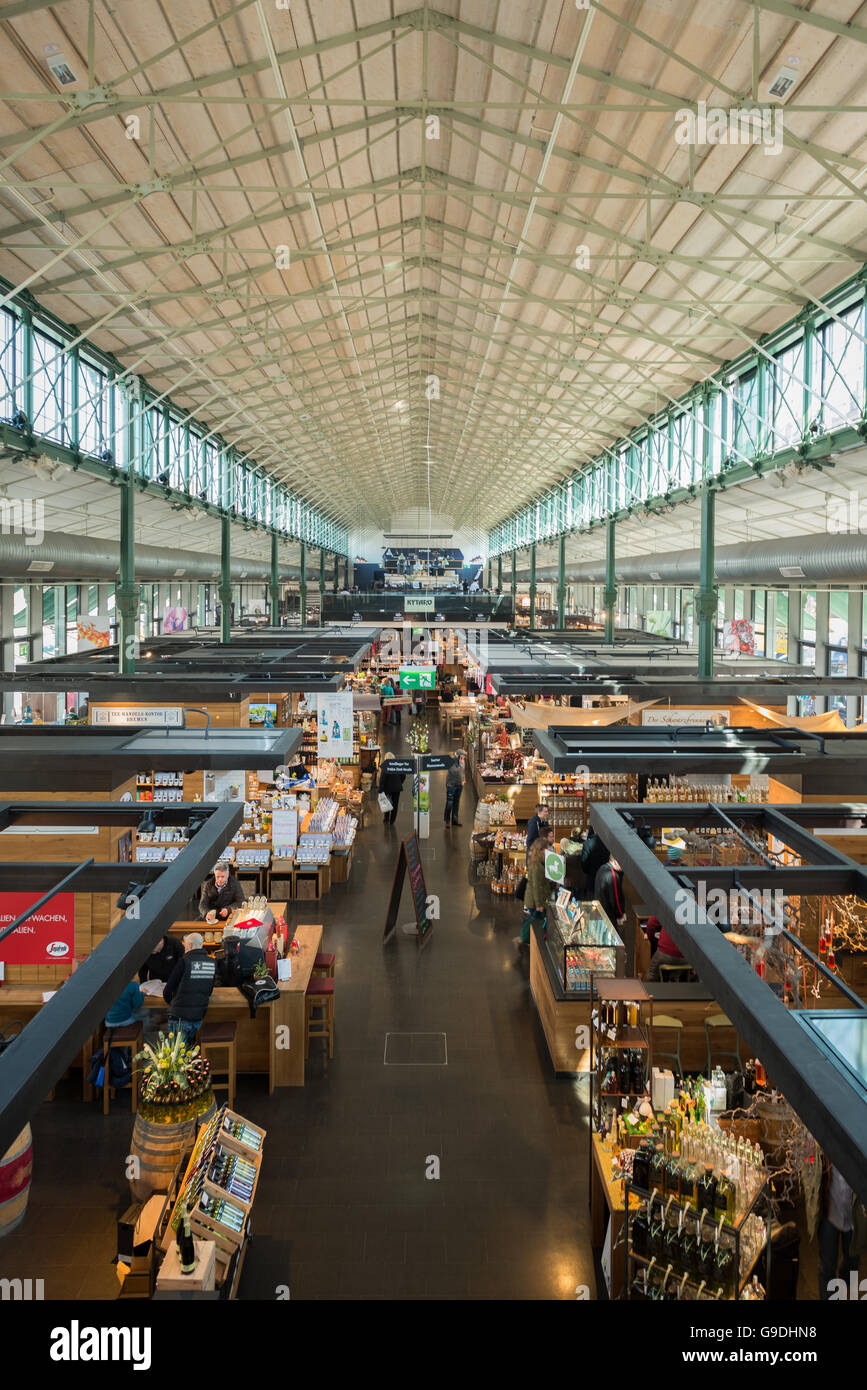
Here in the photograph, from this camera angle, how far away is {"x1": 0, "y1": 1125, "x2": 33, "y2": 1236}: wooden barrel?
5770mm

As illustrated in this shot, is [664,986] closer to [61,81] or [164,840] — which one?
[164,840]

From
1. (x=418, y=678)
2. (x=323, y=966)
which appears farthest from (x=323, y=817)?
(x=418, y=678)

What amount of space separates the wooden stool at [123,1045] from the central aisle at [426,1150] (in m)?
0.91

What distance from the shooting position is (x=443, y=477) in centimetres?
4528

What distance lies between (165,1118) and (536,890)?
220 inches

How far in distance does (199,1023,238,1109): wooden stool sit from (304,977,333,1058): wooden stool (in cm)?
86

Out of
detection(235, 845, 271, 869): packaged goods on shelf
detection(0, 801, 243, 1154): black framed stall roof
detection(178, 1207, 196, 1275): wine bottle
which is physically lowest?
detection(178, 1207, 196, 1275): wine bottle

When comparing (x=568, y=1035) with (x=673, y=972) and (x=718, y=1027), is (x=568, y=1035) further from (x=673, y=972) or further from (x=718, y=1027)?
(x=718, y=1027)

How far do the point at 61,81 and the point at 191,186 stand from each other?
4.27ft

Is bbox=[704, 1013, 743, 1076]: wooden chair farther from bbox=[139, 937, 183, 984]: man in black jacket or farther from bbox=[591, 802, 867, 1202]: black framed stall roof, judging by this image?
bbox=[139, 937, 183, 984]: man in black jacket

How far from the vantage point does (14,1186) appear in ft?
19.1
